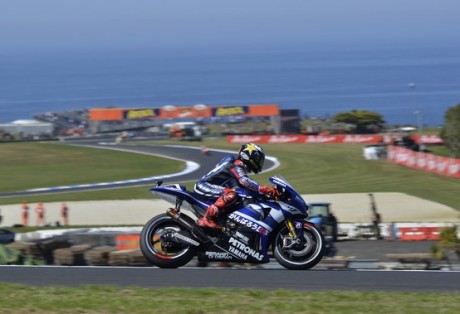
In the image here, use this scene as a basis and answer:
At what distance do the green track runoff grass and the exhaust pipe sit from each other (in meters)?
2.39

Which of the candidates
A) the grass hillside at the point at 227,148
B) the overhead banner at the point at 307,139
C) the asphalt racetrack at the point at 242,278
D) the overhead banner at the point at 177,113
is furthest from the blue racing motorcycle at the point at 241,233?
the overhead banner at the point at 177,113

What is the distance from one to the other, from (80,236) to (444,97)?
155696 mm

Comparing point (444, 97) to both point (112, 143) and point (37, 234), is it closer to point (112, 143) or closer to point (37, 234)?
point (112, 143)

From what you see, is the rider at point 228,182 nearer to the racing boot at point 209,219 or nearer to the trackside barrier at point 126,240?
the racing boot at point 209,219

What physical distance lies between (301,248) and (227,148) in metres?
52.5

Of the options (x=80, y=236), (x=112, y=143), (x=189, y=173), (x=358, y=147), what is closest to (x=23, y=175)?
(x=189, y=173)

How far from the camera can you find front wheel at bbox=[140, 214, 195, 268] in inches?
469

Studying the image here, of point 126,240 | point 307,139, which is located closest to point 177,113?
point 307,139

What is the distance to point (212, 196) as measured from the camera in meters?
12.0

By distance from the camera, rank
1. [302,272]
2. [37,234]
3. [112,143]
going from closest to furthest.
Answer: [302,272] → [37,234] → [112,143]

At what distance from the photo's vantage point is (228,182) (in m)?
12.0

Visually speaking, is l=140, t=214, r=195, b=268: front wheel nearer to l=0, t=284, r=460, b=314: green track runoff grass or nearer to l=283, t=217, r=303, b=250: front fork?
l=283, t=217, r=303, b=250: front fork

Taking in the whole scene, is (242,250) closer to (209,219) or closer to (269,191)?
(209,219)

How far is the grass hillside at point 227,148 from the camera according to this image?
136 ft
